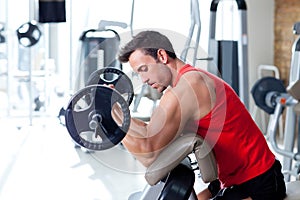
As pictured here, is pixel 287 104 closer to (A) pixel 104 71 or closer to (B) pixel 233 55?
(B) pixel 233 55

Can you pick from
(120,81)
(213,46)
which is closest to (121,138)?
(120,81)

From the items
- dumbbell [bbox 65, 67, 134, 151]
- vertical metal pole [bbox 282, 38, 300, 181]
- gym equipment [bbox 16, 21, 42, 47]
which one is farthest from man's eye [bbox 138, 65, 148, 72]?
gym equipment [bbox 16, 21, 42, 47]

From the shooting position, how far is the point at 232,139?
1.65 m

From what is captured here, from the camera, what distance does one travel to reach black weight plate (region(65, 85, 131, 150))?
1.35 m

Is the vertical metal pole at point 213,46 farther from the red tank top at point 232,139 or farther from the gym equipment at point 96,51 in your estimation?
the red tank top at point 232,139

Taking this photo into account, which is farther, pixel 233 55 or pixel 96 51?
pixel 96 51

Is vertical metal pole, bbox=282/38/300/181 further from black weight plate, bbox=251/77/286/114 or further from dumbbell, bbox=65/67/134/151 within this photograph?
dumbbell, bbox=65/67/134/151

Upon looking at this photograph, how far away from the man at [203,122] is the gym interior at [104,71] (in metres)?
0.17

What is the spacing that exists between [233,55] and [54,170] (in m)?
1.94

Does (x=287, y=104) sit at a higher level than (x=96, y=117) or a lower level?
lower

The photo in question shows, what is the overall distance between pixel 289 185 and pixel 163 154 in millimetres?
718

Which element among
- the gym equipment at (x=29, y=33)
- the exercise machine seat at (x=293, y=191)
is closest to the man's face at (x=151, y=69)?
the exercise machine seat at (x=293, y=191)

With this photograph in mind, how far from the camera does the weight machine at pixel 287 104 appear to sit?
133 inches

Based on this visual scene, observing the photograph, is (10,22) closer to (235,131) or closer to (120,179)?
(120,179)
